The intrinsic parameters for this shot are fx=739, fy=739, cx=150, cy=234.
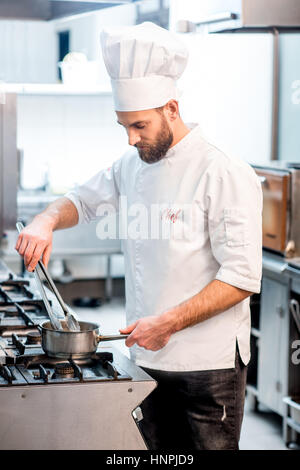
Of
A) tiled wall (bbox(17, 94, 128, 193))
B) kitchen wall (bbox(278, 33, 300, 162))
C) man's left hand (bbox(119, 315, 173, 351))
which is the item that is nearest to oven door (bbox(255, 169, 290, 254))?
kitchen wall (bbox(278, 33, 300, 162))

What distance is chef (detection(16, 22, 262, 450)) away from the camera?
1881 millimetres

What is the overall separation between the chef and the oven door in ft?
4.25

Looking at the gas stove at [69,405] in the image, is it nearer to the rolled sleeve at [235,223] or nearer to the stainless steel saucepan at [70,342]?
the stainless steel saucepan at [70,342]

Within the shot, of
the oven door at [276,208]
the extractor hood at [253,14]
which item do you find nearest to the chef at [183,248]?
the extractor hood at [253,14]

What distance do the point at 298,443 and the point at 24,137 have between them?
3914 millimetres

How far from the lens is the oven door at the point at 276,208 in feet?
10.8

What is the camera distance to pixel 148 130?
194 centimetres

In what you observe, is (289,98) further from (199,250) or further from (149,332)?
(149,332)

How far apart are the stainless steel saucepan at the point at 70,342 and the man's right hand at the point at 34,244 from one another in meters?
0.25

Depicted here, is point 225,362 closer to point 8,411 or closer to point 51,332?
point 51,332

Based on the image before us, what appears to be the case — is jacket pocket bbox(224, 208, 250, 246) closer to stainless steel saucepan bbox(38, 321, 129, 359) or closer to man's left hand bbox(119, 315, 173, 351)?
man's left hand bbox(119, 315, 173, 351)

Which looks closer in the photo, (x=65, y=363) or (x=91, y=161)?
(x=65, y=363)

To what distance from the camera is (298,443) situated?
3.38 meters

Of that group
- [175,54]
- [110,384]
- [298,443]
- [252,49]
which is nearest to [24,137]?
[252,49]
